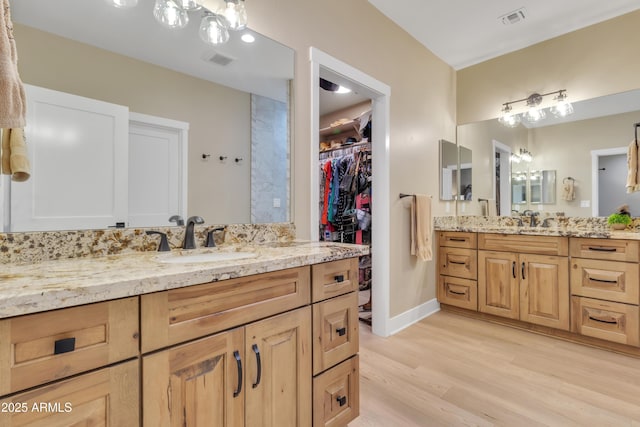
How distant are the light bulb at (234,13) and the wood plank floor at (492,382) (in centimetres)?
207

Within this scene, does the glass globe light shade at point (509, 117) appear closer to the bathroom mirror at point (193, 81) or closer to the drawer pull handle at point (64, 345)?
the bathroom mirror at point (193, 81)

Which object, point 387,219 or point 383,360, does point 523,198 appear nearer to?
point 387,219

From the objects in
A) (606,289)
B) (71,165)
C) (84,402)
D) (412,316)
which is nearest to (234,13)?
(71,165)

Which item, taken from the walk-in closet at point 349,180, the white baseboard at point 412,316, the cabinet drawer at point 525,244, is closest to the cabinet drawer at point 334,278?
the white baseboard at point 412,316

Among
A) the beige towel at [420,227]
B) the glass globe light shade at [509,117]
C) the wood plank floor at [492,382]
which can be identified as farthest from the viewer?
the glass globe light shade at [509,117]

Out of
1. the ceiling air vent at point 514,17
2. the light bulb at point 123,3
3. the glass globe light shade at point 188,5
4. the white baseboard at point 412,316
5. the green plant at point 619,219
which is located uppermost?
the ceiling air vent at point 514,17

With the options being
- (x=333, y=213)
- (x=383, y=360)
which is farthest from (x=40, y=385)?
(x=333, y=213)

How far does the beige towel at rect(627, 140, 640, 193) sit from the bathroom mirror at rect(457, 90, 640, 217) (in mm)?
34

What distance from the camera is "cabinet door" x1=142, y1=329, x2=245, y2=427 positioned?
2.53 ft

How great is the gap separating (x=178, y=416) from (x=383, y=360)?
64.5 inches

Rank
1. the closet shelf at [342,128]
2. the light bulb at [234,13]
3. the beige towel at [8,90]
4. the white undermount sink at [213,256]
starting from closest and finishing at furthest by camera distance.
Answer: the beige towel at [8,90] < the white undermount sink at [213,256] < the light bulb at [234,13] < the closet shelf at [342,128]

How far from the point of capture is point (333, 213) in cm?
361

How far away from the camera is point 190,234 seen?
1.34 metres

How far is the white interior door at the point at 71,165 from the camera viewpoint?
1042 mm
